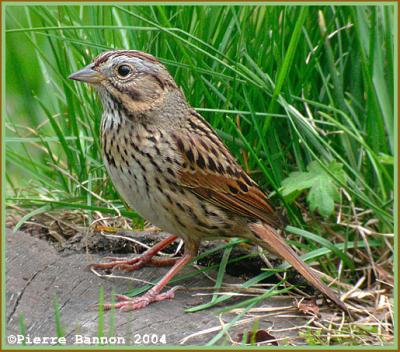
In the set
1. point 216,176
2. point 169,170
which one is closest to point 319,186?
point 216,176

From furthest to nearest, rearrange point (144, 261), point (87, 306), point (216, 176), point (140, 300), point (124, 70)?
point (144, 261), point (216, 176), point (124, 70), point (140, 300), point (87, 306)

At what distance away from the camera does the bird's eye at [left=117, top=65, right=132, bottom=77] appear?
535cm

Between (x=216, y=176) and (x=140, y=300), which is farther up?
(x=216, y=176)

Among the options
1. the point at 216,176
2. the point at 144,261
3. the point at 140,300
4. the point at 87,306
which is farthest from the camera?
the point at 144,261

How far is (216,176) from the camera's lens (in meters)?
5.47

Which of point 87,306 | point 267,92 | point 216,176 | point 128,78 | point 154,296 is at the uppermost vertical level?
point 128,78

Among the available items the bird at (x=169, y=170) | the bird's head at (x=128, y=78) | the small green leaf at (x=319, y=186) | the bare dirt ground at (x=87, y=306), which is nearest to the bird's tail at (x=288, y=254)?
the bird at (x=169, y=170)

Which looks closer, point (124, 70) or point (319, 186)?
point (124, 70)

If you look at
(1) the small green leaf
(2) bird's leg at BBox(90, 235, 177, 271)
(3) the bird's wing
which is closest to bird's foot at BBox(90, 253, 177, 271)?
(2) bird's leg at BBox(90, 235, 177, 271)

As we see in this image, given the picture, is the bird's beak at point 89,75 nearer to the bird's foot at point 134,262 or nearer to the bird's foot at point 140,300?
the bird's foot at point 134,262

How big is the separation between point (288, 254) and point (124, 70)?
1.36 m

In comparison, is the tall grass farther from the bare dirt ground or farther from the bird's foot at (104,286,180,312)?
the bird's foot at (104,286,180,312)

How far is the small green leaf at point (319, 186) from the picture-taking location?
565 centimetres

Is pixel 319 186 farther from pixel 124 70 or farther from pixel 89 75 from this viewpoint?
pixel 89 75
